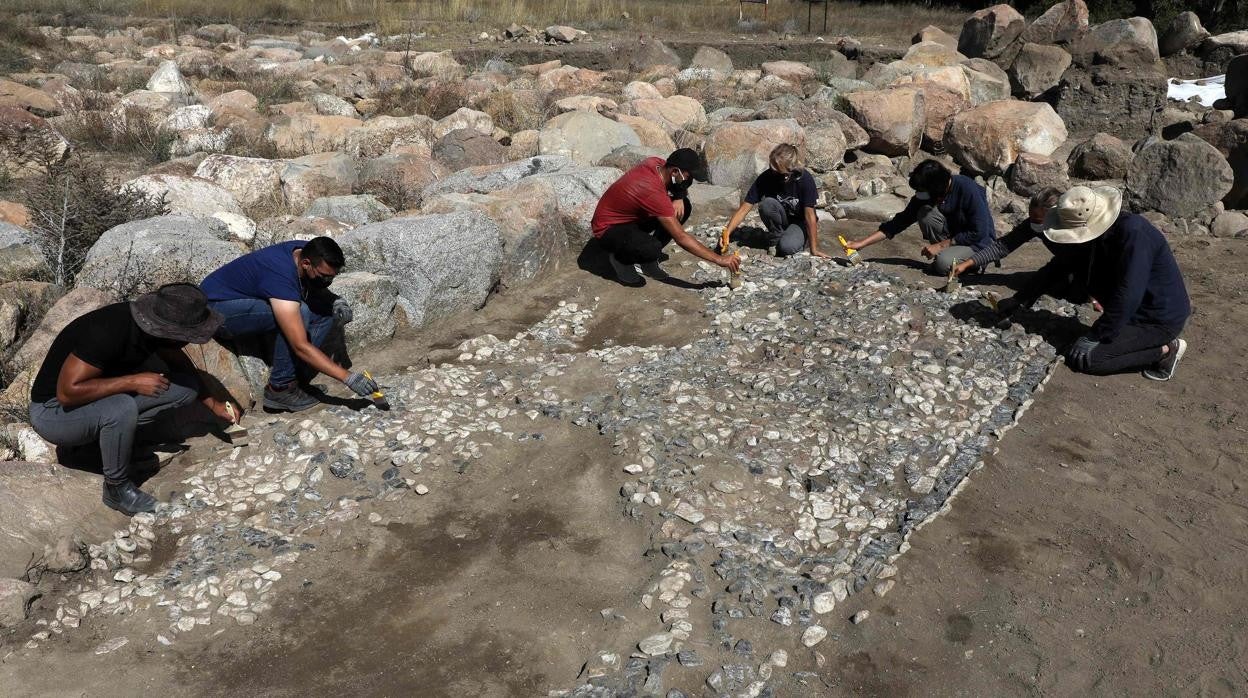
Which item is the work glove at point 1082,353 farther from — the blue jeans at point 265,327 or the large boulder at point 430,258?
the blue jeans at point 265,327

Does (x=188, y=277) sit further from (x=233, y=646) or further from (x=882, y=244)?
(x=882, y=244)

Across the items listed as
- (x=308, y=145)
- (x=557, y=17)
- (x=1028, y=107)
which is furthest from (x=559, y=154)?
(x=557, y=17)

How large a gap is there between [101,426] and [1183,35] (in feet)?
56.8

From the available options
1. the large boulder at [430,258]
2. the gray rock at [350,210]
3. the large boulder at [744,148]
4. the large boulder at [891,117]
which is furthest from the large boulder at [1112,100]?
the gray rock at [350,210]

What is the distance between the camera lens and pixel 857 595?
418 cm

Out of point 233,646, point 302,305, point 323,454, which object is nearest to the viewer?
point 233,646

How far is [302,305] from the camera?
5.59 m

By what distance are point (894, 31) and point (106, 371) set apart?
24.1 m

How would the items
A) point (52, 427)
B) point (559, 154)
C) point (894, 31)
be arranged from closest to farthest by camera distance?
1. point (52, 427)
2. point (559, 154)
3. point (894, 31)

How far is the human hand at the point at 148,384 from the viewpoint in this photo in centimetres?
457

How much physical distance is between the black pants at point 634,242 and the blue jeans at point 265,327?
2717mm

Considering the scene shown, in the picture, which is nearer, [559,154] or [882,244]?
[882,244]

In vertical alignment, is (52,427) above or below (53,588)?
above

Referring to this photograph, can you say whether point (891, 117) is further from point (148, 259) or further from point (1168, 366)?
point (148, 259)
